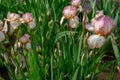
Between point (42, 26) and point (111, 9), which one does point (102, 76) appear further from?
point (111, 9)

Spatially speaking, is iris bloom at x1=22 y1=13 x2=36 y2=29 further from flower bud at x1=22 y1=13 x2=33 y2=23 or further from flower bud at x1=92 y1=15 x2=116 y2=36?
flower bud at x1=92 y1=15 x2=116 y2=36

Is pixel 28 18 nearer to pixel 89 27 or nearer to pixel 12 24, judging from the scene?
pixel 12 24

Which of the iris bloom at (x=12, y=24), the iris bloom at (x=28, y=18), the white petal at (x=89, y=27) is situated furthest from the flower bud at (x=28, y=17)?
the white petal at (x=89, y=27)

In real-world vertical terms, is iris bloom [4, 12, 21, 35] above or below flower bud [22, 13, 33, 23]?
above

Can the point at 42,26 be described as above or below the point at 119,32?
above

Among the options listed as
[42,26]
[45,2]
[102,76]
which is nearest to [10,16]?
[42,26]

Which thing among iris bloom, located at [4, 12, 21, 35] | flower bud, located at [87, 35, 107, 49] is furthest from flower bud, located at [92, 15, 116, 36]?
iris bloom, located at [4, 12, 21, 35]

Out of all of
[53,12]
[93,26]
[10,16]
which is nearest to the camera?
[93,26]

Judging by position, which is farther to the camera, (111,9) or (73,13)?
(111,9)
